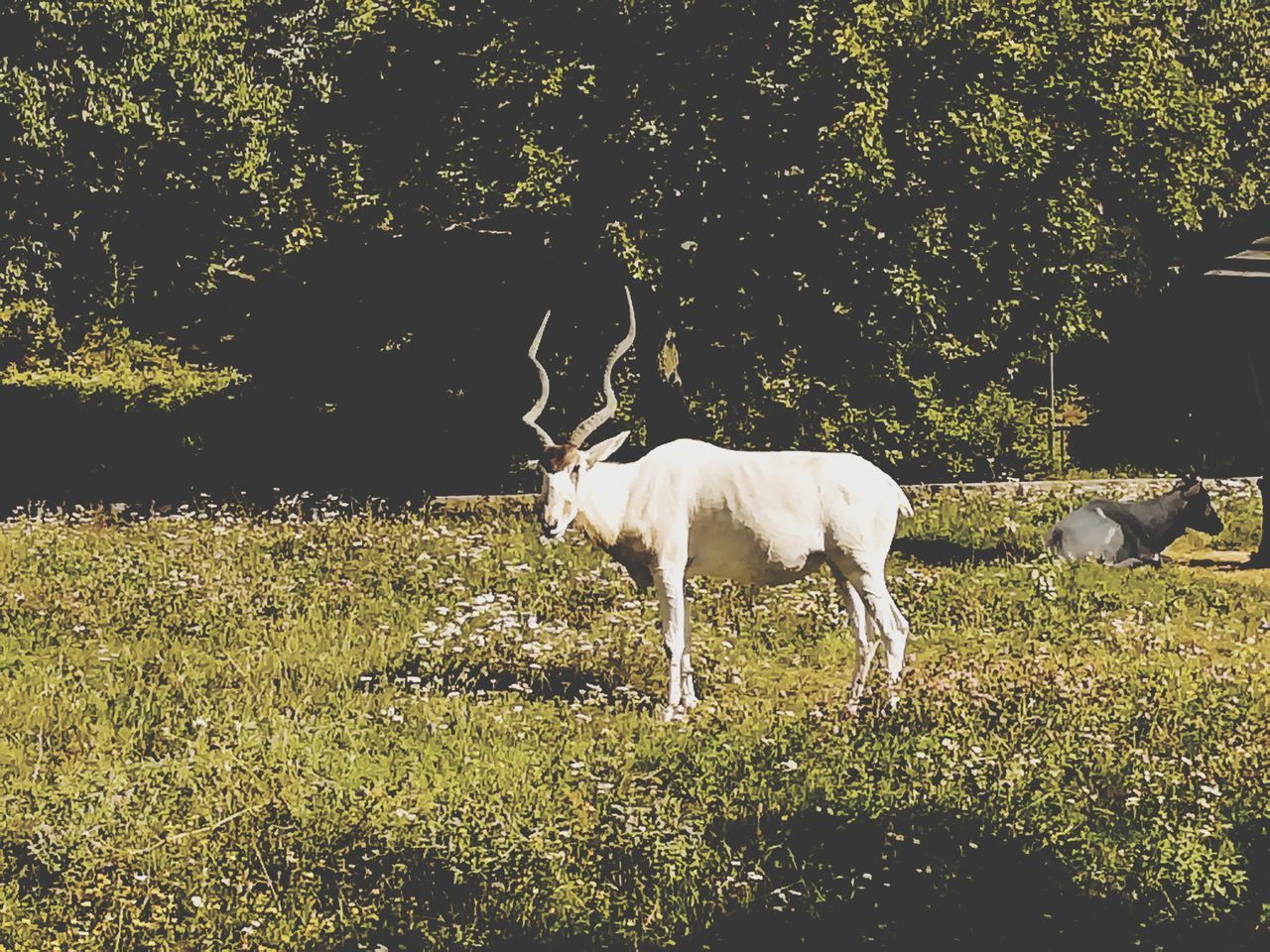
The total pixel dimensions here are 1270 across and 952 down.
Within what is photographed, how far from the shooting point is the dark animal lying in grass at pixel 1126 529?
54.0 feet

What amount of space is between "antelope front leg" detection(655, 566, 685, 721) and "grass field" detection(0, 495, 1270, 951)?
0.29 metres

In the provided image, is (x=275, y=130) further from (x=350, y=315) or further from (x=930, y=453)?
(x=930, y=453)

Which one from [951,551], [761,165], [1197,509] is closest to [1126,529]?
[1197,509]

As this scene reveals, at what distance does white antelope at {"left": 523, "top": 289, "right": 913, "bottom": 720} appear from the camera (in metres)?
10.6

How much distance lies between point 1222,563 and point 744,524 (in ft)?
28.8

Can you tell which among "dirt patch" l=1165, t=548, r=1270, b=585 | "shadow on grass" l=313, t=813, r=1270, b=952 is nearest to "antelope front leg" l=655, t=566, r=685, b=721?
"shadow on grass" l=313, t=813, r=1270, b=952

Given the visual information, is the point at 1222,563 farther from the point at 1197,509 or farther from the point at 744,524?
the point at 744,524

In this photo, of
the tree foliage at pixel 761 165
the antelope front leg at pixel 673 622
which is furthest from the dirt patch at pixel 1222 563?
the antelope front leg at pixel 673 622

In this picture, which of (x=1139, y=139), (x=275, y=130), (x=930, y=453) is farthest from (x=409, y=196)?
(x=1139, y=139)

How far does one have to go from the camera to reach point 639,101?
19.3m

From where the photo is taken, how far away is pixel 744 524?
1067 centimetres

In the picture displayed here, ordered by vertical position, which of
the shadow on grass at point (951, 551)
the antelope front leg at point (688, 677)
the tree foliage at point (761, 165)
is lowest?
the shadow on grass at point (951, 551)

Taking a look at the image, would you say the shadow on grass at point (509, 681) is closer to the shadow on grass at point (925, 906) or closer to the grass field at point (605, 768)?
the grass field at point (605, 768)

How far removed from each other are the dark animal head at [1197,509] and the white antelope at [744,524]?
7.78 metres
